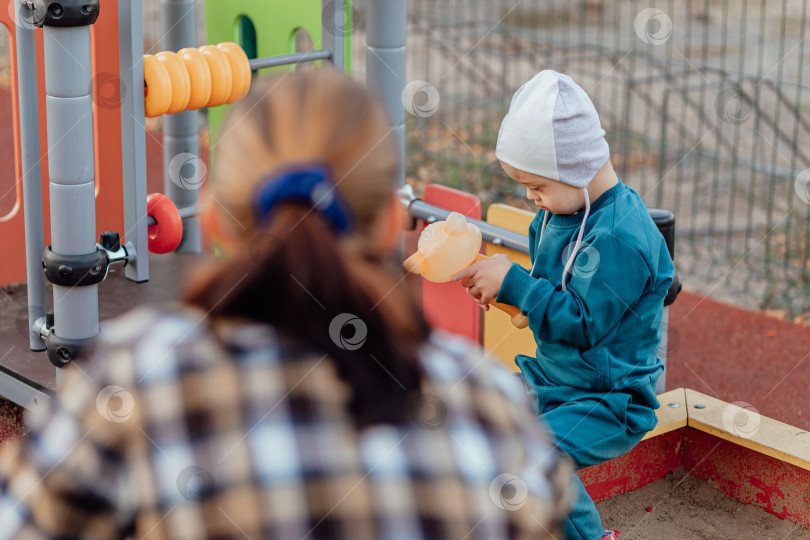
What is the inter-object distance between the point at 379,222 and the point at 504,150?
120 cm

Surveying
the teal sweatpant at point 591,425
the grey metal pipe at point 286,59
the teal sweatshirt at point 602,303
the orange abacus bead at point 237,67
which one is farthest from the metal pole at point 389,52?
the teal sweatpant at point 591,425

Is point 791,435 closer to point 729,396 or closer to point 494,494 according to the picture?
point 729,396

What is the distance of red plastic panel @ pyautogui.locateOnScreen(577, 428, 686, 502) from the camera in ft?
10.6

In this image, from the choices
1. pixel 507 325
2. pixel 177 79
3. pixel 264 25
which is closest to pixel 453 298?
pixel 507 325

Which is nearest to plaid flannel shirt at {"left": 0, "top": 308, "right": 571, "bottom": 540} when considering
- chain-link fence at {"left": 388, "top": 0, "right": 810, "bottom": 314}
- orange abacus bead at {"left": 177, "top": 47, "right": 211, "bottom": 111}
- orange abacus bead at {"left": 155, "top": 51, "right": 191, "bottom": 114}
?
orange abacus bead at {"left": 155, "top": 51, "right": 191, "bottom": 114}

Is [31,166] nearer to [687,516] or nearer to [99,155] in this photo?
[99,155]

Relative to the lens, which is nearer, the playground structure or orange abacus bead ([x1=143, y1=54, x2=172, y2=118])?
the playground structure

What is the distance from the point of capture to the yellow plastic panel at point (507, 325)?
3447mm

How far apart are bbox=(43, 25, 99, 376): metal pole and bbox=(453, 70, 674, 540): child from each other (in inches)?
46.4

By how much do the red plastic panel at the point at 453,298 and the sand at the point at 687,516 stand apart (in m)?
0.81

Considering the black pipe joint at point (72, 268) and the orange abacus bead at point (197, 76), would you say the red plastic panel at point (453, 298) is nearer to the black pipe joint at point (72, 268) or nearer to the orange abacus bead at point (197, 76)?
the orange abacus bead at point (197, 76)

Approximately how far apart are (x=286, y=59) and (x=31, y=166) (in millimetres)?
1119

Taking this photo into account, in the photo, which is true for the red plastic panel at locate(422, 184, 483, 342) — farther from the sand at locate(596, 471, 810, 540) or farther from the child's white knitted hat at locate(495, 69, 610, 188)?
the child's white knitted hat at locate(495, 69, 610, 188)

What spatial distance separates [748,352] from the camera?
4949mm
